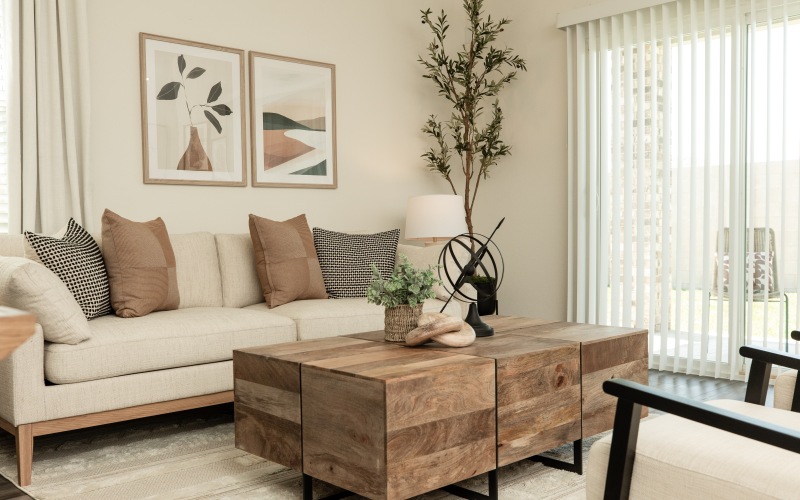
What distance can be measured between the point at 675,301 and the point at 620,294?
416 millimetres

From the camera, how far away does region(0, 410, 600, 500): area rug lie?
238 centimetres

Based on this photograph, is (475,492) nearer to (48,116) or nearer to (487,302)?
(487,302)

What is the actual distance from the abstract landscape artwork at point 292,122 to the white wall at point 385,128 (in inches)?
2.9

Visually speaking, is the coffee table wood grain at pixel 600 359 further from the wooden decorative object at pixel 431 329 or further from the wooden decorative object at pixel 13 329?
the wooden decorative object at pixel 13 329

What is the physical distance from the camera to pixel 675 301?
4.34m

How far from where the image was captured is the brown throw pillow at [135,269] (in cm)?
320

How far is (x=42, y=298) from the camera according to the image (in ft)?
8.68

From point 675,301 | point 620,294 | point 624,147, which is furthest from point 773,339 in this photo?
point 624,147

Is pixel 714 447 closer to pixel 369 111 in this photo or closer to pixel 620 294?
pixel 620 294

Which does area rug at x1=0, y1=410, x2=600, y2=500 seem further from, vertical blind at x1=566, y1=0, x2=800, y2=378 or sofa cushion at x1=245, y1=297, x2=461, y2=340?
vertical blind at x1=566, y1=0, x2=800, y2=378

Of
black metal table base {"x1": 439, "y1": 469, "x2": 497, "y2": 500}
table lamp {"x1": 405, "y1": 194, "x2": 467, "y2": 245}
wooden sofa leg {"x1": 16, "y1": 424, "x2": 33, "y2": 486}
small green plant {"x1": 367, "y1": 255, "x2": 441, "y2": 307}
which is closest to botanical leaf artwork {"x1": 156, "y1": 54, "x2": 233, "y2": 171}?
table lamp {"x1": 405, "y1": 194, "x2": 467, "y2": 245}

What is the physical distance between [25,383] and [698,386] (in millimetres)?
3251

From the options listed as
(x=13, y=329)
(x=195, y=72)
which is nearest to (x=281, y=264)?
(x=195, y=72)

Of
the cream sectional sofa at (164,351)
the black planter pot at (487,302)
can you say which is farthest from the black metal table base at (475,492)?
the black planter pot at (487,302)
